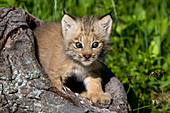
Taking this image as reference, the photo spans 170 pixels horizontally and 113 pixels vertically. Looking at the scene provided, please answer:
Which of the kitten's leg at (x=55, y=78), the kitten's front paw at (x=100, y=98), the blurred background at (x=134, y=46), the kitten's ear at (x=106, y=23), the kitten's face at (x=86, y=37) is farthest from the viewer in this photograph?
the blurred background at (x=134, y=46)

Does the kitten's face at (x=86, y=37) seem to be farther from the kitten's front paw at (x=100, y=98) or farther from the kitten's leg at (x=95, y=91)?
the kitten's front paw at (x=100, y=98)

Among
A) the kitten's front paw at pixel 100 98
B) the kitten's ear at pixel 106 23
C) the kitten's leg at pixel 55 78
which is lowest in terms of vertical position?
the kitten's front paw at pixel 100 98

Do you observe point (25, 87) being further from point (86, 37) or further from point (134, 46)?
point (134, 46)

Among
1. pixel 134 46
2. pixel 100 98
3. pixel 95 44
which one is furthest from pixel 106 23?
pixel 134 46

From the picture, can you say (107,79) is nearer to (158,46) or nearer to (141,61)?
(141,61)

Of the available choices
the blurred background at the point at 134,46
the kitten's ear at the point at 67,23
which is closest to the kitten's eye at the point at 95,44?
the kitten's ear at the point at 67,23

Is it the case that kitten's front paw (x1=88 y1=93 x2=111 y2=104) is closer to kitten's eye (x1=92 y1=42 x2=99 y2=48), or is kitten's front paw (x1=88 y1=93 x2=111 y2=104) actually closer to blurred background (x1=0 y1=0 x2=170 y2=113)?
kitten's eye (x1=92 y1=42 x2=99 y2=48)

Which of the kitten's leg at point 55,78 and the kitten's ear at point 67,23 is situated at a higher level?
the kitten's ear at point 67,23

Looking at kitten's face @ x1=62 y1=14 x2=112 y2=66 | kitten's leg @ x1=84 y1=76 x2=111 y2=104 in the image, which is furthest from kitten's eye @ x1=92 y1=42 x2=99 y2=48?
kitten's leg @ x1=84 y1=76 x2=111 y2=104
